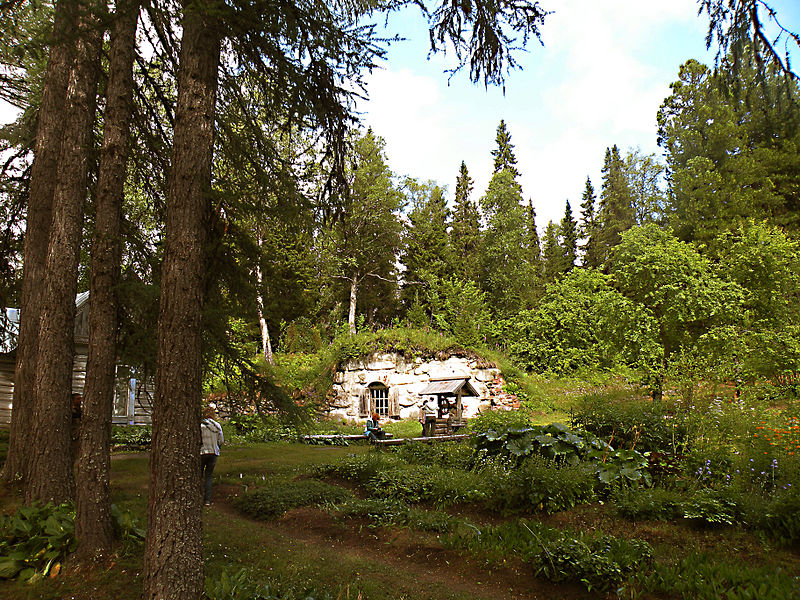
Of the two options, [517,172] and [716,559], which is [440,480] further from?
[517,172]

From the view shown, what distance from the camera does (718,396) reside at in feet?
32.6

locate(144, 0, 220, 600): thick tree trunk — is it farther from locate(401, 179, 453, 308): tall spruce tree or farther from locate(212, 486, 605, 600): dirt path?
locate(401, 179, 453, 308): tall spruce tree

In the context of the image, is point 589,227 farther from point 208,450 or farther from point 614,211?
point 208,450

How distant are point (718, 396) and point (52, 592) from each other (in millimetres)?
10932

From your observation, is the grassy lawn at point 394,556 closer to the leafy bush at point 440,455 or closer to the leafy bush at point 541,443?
the leafy bush at point 541,443

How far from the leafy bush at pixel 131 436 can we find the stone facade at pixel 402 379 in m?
7.60

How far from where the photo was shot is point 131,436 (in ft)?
47.9

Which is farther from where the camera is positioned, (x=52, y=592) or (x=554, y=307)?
(x=554, y=307)

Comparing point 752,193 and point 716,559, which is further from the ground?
point 752,193

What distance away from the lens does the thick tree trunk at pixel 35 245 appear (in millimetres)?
7203

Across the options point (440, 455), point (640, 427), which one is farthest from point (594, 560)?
point (440, 455)

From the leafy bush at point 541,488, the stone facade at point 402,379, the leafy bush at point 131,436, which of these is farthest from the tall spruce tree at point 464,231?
the leafy bush at point 541,488

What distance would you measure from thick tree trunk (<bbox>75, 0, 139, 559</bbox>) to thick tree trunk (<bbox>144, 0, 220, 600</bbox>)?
5.68 ft

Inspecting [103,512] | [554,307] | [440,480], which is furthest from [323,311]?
[103,512]
